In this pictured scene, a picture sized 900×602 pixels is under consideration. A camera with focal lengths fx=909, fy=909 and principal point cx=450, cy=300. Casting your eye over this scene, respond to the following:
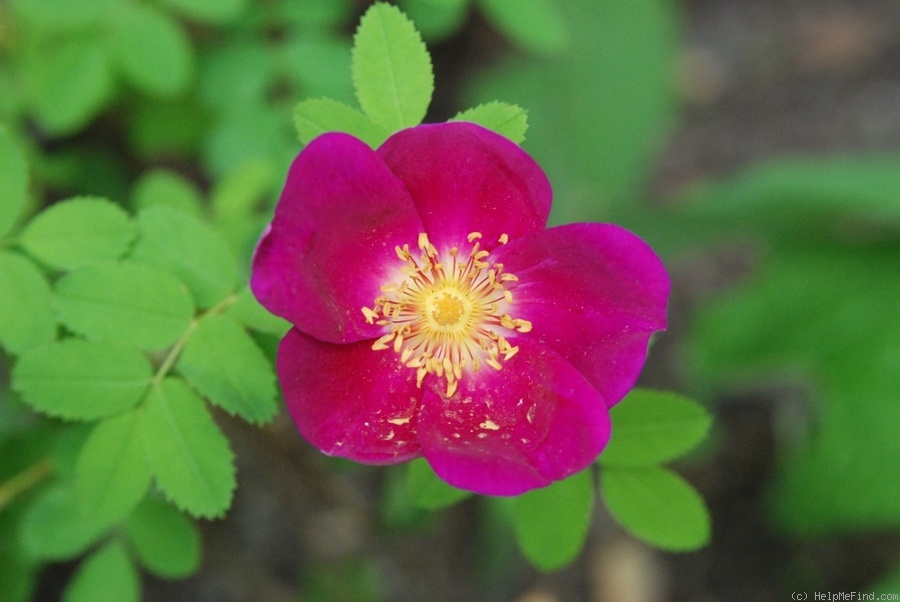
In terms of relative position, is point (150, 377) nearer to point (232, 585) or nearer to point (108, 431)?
point (108, 431)

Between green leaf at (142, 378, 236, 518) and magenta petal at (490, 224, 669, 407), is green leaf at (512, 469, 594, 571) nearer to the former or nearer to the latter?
magenta petal at (490, 224, 669, 407)

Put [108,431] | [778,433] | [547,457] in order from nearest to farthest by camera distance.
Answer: [547,457], [108,431], [778,433]

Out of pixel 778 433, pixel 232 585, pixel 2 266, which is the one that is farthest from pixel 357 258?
pixel 778 433

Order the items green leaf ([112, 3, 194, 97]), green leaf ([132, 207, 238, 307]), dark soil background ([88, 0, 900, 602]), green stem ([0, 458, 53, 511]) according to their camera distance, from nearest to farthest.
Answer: green leaf ([132, 207, 238, 307])
green stem ([0, 458, 53, 511])
green leaf ([112, 3, 194, 97])
dark soil background ([88, 0, 900, 602])

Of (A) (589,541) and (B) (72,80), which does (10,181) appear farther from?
(A) (589,541)

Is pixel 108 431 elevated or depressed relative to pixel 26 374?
depressed

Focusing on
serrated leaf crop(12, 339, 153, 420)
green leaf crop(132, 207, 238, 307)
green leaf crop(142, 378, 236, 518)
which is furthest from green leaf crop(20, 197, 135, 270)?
green leaf crop(142, 378, 236, 518)

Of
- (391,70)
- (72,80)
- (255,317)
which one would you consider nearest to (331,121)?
(391,70)
